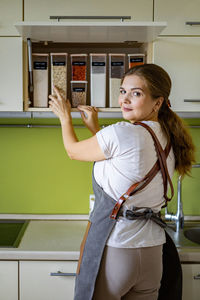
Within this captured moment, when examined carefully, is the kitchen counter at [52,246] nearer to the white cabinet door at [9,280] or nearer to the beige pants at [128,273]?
the white cabinet door at [9,280]

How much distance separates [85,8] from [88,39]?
139 mm

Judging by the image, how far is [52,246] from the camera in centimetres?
162

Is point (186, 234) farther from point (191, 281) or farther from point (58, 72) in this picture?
point (58, 72)

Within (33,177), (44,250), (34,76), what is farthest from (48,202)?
(34,76)

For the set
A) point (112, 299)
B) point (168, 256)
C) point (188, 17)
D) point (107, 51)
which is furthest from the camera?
point (107, 51)

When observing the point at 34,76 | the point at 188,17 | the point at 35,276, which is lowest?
the point at 35,276

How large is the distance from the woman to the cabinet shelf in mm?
241

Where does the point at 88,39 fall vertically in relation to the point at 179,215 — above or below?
above

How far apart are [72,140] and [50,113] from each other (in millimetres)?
414

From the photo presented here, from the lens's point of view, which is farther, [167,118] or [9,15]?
[9,15]

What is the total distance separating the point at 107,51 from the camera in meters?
1.83

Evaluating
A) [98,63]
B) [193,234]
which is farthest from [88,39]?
[193,234]

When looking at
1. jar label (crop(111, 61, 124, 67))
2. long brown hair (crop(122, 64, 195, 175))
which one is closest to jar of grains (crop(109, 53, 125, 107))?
jar label (crop(111, 61, 124, 67))

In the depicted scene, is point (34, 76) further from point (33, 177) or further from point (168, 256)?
point (168, 256)
